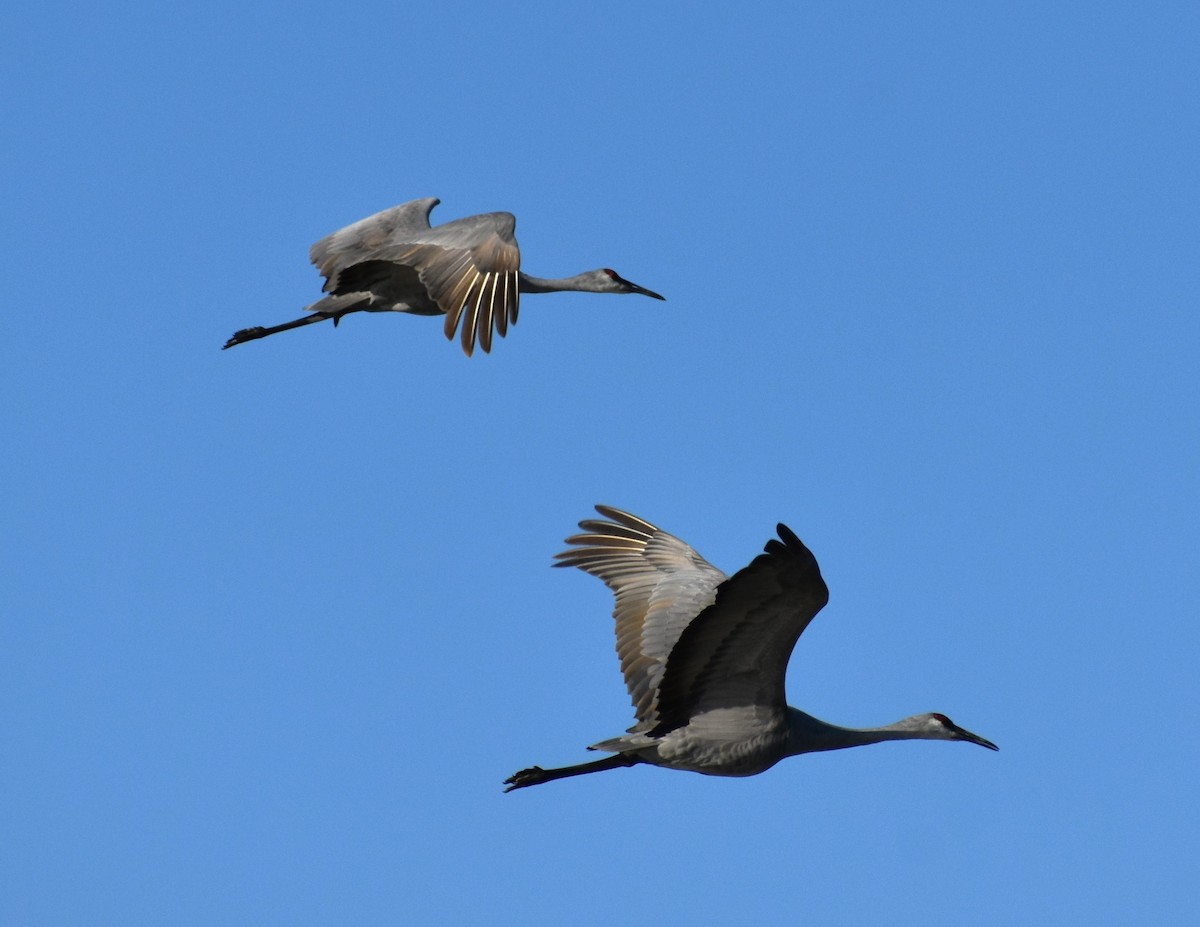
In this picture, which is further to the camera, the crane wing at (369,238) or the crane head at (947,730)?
the crane wing at (369,238)

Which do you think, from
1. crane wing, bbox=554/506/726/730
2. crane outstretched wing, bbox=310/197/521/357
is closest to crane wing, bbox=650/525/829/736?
crane wing, bbox=554/506/726/730

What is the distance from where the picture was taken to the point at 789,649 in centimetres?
1166

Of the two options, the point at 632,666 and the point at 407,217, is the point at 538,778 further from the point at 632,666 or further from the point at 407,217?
the point at 407,217

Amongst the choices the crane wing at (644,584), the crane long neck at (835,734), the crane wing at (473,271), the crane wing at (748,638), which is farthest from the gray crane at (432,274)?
the crane long neck at (835,734)

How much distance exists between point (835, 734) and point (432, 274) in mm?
4582

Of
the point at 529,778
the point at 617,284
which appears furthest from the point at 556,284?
the point at 529,778

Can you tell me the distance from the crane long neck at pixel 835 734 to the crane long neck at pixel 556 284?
5680 mm

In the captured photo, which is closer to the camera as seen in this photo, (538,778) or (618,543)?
(538,778)

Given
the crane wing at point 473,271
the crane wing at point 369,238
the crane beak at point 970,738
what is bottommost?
the crane beak at point 970,738

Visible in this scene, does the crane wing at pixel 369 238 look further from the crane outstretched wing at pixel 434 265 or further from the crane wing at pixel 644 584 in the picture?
the crane wing at pixel 644 584

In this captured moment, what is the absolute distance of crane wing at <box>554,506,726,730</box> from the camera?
43.3ft

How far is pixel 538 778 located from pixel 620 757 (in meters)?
0.73

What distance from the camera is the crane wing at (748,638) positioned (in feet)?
35.0

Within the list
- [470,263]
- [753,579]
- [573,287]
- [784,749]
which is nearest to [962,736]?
[784,749]
